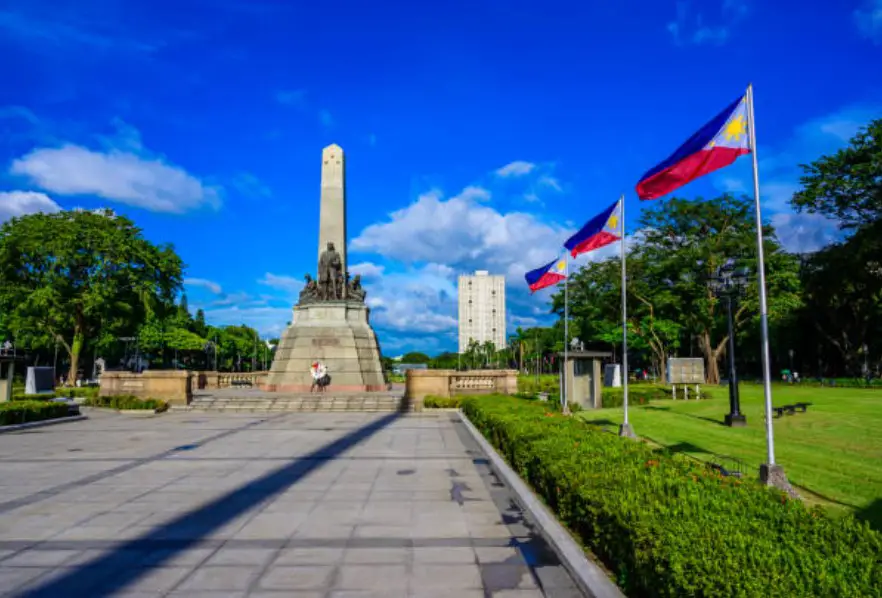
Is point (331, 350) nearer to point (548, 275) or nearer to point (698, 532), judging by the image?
point (548, 275)

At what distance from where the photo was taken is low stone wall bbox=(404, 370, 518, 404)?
96.8 feet

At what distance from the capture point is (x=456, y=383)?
31125 millimetres

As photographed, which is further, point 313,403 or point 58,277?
point 58,277

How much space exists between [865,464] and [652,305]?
38.5 metres

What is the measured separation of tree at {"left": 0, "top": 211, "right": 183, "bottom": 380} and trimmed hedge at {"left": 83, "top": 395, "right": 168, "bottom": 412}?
15639mm

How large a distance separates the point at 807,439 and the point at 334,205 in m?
28.5

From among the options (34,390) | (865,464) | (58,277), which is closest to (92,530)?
(865,464)

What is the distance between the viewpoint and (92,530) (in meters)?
7.66

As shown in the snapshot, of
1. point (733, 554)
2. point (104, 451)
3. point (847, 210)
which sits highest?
point (847, 210)

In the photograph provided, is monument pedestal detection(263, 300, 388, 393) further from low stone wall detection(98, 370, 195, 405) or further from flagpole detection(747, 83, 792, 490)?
flagpole detection(747, 83, 792, 490)

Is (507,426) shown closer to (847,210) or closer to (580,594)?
(580,594)

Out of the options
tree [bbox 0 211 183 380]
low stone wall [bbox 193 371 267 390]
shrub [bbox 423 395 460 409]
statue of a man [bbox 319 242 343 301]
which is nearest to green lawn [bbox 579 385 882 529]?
shrub [bbox 423 395 460 409]

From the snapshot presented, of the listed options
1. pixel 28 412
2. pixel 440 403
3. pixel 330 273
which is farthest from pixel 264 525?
pixel 330 273

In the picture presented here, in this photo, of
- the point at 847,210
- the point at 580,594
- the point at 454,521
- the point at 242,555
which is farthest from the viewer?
the point at 847,210
